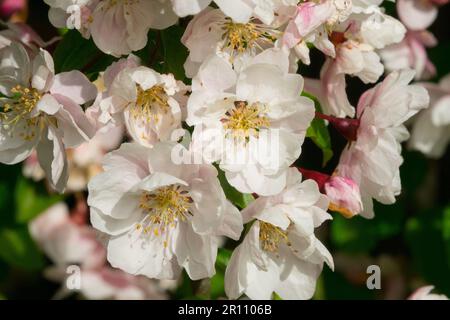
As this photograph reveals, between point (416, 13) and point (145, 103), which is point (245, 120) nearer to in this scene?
point (145, 103)

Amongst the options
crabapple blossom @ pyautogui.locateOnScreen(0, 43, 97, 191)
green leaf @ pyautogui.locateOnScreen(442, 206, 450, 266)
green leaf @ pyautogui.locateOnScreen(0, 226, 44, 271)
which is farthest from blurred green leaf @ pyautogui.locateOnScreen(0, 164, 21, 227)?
green leaf @ pyautogui.locateOnScreen(442, 206, 450, 266)

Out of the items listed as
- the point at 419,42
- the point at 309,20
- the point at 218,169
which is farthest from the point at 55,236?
the point at 309,20

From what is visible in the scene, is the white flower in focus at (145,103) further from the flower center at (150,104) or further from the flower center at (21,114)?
the flower center at (21,114)

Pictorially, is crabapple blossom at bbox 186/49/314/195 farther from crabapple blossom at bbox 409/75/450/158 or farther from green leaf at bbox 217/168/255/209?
crabapple blossom at bbox 409/75/450/158

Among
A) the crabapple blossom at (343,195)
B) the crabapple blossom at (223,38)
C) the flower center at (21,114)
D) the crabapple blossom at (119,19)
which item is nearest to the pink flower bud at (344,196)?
the crabapple blossom at (343,195)

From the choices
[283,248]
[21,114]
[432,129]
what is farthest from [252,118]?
[432,129]
